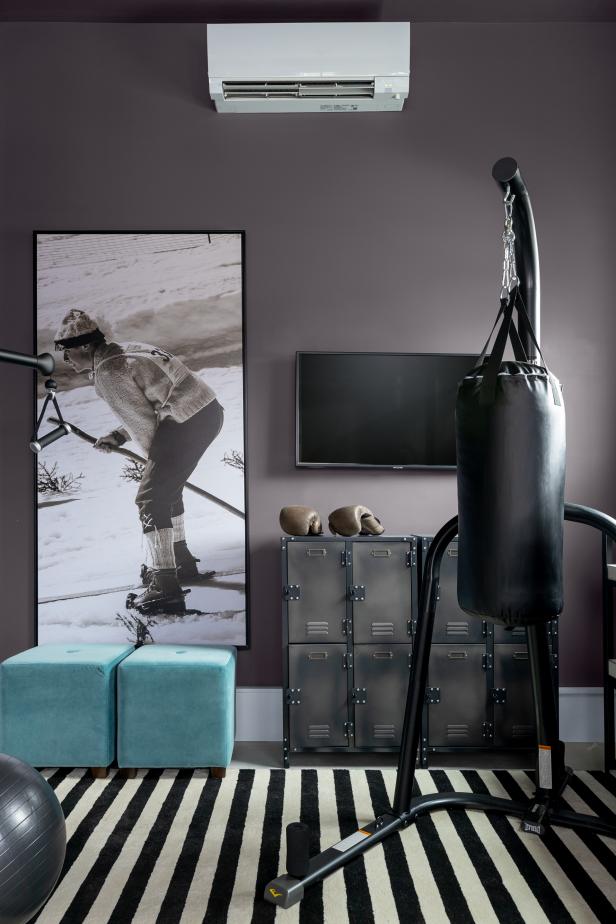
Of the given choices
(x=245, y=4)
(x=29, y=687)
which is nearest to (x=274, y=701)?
(x=29, y=687)

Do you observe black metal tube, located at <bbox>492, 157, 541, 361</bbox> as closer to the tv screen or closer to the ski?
the tv screen

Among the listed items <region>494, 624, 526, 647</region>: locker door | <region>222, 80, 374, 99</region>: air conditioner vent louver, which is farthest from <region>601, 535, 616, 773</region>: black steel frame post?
<region>222, 80, 374, 99</region>: air conditioner vent louver

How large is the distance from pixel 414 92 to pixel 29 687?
3.35 meters

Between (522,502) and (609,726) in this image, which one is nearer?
(522,502)

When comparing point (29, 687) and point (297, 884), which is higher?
point (29, 687)

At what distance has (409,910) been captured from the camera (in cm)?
195

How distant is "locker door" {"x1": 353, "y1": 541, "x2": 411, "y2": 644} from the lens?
306cm

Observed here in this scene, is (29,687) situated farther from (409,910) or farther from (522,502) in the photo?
(522,502)

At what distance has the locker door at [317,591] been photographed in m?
3.06

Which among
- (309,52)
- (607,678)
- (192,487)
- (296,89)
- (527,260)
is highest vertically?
(309,52)

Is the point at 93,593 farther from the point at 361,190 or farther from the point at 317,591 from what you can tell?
the point at 361,190

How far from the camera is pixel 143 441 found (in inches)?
135

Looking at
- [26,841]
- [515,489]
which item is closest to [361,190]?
[515,489]

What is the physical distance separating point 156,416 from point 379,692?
1.69 meters
